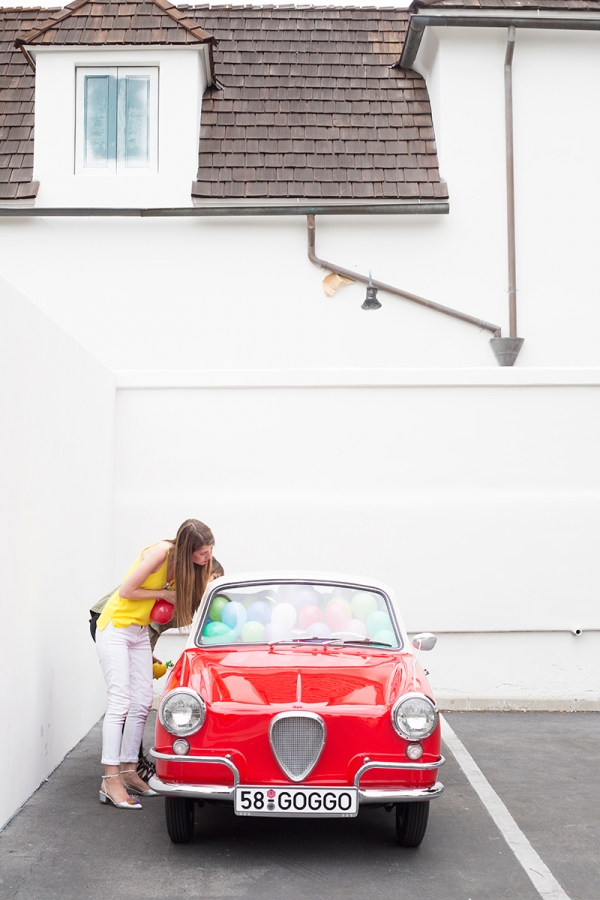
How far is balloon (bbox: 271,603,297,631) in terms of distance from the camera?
5.39 meters

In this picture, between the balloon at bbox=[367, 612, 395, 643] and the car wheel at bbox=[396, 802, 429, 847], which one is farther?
the balloon at bbox=[367, 612, 395, 643]

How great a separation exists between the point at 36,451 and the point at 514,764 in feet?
13.2

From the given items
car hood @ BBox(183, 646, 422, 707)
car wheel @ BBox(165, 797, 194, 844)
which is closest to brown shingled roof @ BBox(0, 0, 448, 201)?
car hood @ BBox(183, 646, 422, 707)

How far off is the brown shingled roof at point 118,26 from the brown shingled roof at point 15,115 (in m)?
0.90

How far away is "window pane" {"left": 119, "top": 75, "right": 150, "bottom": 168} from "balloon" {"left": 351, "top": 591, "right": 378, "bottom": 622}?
7.84m

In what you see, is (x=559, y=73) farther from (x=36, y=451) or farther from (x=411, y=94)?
(x=36, y=451)

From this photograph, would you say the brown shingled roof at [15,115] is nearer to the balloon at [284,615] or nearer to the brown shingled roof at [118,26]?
the brown shingled roof at [118,26]

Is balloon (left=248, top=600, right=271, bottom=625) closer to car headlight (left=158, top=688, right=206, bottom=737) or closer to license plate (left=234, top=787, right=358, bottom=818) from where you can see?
car headlight (left=158, top=688, right=206, bottom=737)

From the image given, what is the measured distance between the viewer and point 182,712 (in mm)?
4660

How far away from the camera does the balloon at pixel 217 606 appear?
18.0 ft

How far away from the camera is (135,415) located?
873 centimetres

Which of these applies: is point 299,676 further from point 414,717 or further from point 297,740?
point 414,717

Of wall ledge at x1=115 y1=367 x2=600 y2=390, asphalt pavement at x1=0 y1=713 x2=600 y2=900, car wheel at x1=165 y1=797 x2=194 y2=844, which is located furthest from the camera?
wall ledge at x1=115 y1=367 x2=600 y2=390

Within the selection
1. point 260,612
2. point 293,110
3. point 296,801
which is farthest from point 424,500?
point 293,110
